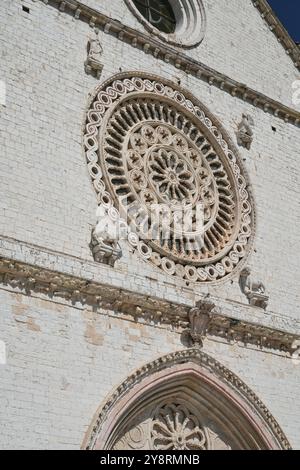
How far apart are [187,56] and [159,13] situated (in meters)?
1.35

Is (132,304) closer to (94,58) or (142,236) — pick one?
(142,236)

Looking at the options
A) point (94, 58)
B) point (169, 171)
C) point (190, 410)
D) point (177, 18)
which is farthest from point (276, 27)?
point (190, 410)

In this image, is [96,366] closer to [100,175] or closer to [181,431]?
[181,431]

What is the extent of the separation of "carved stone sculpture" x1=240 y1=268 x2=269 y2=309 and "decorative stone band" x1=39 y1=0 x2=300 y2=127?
3442 mm

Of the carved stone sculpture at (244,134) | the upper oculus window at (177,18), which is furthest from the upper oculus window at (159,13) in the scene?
the carved stone sculpture at (244,134)

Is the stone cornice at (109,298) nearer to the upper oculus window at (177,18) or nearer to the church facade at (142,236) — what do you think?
the church facade at (142,236)

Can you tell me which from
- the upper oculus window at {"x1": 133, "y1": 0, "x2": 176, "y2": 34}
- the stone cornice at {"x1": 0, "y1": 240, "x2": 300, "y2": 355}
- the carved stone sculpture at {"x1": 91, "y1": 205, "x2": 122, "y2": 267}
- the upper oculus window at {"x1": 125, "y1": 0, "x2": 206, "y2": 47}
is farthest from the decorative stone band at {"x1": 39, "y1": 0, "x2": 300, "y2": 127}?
the stone cornice at {"x1": 0, "y1": 240, "x2": 300, "y2": 355}

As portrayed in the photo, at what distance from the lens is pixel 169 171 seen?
11789mm

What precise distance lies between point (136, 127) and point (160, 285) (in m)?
2.62

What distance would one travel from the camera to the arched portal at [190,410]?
9625mm

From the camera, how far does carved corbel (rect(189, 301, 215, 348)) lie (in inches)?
408

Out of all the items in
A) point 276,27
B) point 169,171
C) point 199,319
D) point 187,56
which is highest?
point 276,27
